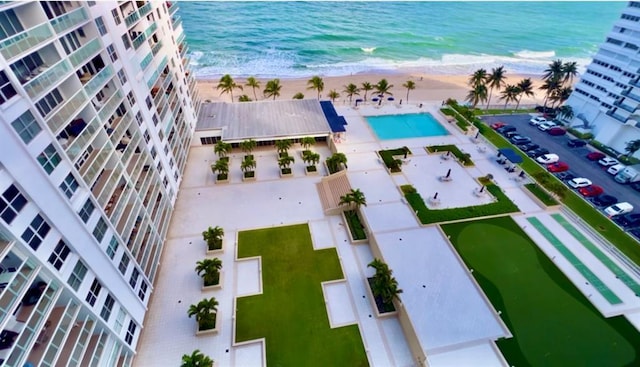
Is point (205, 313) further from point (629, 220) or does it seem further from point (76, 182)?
point (629, 220)

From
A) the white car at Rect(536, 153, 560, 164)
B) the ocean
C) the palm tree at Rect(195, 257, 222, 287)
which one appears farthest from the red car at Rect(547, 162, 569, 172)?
the ocean

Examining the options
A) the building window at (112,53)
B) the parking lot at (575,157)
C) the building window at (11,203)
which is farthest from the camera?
the parking lot at (575,157)

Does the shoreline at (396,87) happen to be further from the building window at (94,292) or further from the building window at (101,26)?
the building window at (94,292)

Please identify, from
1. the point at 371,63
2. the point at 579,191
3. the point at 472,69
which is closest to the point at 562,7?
the point at 472,69

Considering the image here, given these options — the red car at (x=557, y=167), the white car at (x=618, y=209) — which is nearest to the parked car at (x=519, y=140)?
the red car at (x=557, y=167)

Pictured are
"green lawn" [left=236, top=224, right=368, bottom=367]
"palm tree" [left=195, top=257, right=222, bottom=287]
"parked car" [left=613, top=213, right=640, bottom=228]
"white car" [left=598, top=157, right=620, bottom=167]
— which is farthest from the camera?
"white car" [left=598, top=157, right=620, bottom=167]

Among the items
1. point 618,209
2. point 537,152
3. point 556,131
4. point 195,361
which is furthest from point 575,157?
point 195,361

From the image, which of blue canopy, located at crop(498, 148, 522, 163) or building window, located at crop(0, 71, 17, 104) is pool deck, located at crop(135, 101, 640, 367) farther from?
building window, located at crop(0, 71, 17, 104)
